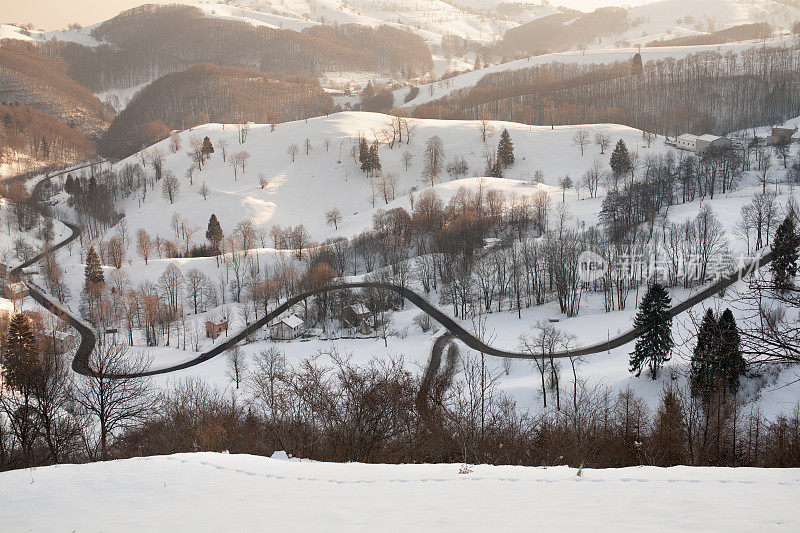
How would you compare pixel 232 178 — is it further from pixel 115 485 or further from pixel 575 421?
pixel 115 485

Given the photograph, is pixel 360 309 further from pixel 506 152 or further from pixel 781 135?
pixel 781 135

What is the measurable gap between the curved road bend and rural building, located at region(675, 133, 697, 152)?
144 ft

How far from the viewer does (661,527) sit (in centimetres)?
639

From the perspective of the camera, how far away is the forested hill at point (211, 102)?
139 metres

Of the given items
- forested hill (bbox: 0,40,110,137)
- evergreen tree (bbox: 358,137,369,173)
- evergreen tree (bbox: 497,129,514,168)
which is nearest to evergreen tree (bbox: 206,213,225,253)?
evergreen tree (bbox: 358,137,369,173)

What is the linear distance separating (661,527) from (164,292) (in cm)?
5559

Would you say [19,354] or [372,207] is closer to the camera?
[19,354]

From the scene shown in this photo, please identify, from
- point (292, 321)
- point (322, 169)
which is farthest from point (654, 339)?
point (322, 169)

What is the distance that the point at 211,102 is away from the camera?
148625 millimetres

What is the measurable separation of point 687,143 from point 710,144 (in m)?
4.15

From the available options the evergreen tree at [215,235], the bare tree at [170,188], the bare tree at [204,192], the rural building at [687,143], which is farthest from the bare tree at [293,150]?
the rural building at [687,143]

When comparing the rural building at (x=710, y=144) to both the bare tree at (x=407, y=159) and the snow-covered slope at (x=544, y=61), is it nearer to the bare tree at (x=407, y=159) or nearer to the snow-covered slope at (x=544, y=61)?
the bare tree at (x=407, y=159)

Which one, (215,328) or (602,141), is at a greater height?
(602,141)

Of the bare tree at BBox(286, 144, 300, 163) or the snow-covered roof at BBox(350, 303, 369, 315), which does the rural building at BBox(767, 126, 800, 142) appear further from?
the bare tree at BBox(286, 144, 300, 163)
